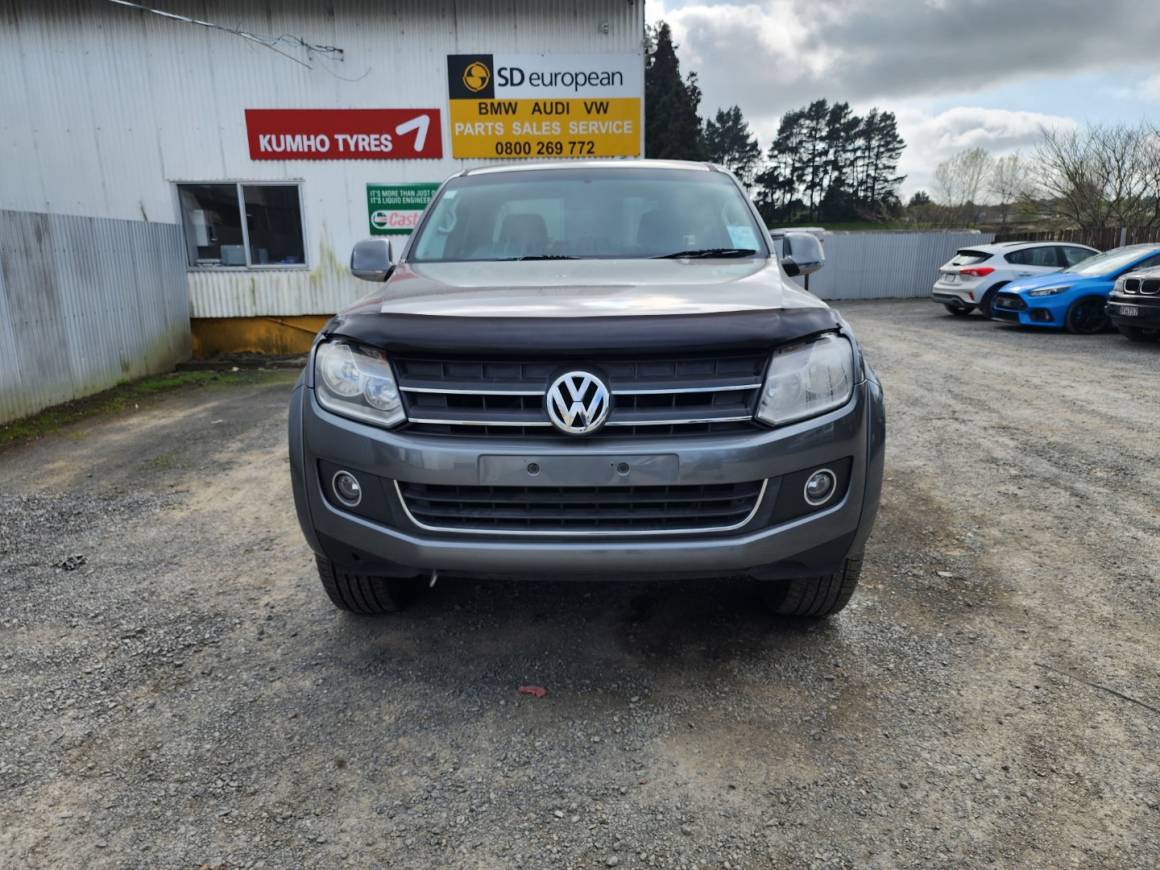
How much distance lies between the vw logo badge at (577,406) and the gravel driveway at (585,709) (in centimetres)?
95

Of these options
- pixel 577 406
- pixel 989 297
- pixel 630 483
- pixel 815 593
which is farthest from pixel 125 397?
pixel 989 297

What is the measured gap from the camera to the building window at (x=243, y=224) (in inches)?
404

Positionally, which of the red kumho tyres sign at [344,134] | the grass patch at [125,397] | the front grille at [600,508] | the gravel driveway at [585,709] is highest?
the red kumho tyres sign at [344,134]

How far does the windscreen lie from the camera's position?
3334 mm

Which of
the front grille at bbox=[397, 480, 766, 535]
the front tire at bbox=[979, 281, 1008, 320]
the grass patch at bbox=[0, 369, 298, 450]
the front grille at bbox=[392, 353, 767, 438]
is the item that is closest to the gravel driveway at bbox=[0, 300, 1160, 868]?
the front grille at bbox=[397, 480, 766, 535]

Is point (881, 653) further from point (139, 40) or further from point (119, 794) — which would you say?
point (139, 40)

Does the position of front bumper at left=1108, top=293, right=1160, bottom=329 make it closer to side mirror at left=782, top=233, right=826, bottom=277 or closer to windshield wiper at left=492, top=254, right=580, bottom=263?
side mirror at left=782, top=233, right=826, bottom=277

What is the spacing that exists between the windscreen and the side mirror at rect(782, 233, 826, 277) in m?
0.17

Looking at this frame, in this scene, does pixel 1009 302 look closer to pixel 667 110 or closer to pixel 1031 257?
pixel 1031 257

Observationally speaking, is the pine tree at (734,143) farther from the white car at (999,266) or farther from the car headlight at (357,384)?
the car headlight at (357,384)

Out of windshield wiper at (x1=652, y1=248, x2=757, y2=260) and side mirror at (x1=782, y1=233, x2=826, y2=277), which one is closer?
windshield wiper at (x1=652, y1=248, x2=757, y2=260)

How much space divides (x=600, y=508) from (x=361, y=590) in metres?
1.10

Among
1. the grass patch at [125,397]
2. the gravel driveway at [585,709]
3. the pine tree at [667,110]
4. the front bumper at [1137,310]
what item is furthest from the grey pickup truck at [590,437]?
the pine tree at [667,110]

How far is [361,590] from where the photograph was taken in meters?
2.78
